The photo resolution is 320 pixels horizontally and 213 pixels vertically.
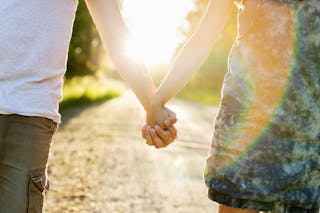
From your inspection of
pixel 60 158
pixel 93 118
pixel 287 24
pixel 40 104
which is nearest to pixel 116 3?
pixel 40 104

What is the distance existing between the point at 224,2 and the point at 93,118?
12.4 metres

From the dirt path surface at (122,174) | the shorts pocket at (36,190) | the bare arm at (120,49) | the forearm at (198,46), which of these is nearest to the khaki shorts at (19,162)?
the shorts pocket at (36,190)

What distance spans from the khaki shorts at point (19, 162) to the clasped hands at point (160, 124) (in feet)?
1.72

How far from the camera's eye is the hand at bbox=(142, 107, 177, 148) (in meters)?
2.87

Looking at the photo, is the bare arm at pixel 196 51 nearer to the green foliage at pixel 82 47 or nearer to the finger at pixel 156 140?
the finger at pixel 156 140

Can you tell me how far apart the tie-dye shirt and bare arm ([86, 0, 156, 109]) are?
512 mm

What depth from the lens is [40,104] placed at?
2523mm

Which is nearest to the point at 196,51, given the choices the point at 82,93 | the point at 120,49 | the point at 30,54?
the point at 120,49

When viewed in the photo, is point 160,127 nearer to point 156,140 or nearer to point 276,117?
point 156,140

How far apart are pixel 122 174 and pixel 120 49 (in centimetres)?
456

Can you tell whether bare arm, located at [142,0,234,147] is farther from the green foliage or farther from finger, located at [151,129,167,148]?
the green foliage

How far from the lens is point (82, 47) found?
84.5 ft

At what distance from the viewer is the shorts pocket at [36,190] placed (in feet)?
8.30

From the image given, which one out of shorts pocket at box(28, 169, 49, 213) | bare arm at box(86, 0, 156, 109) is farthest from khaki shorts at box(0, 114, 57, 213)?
bare arm at box(86, 0, 156, 109)
